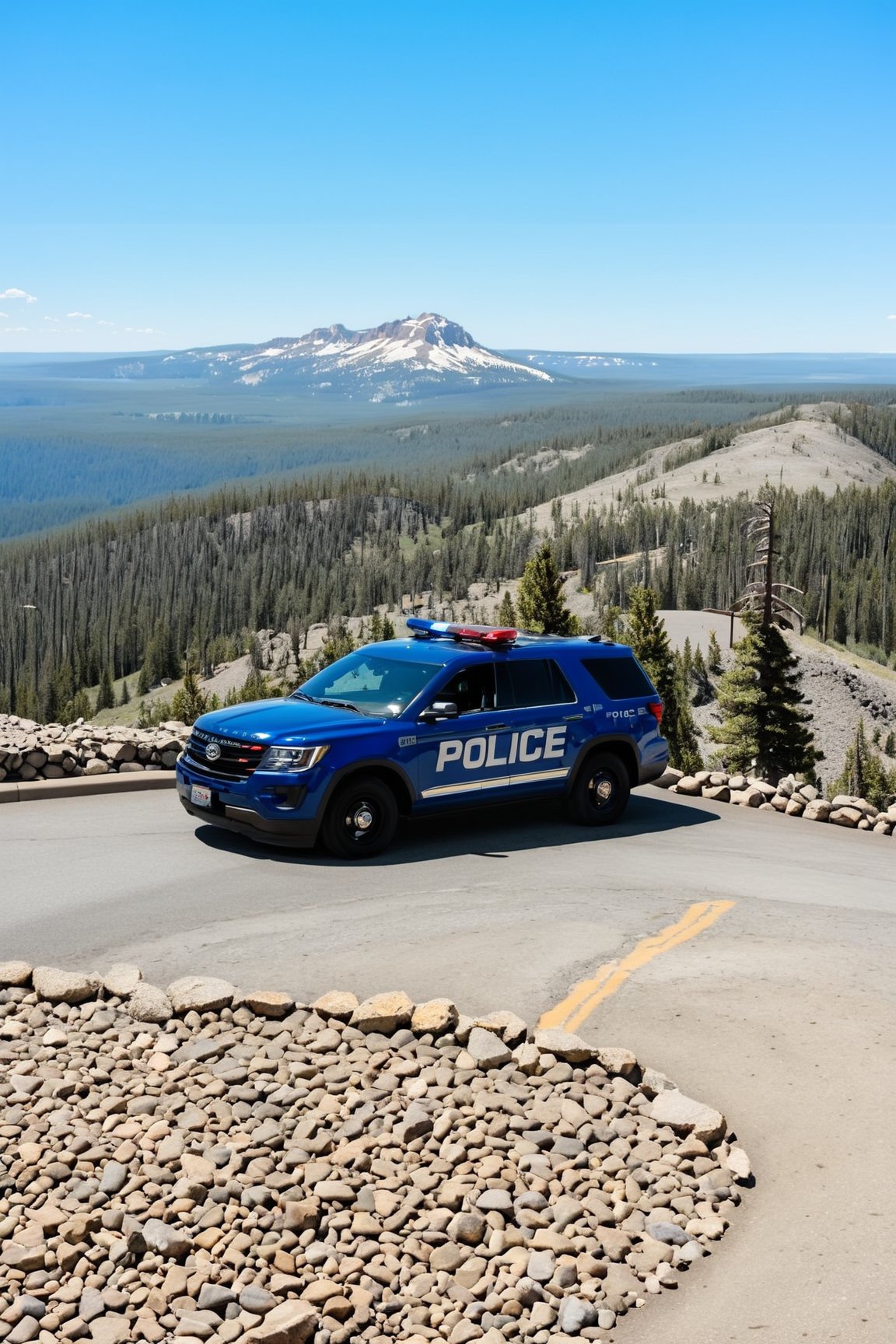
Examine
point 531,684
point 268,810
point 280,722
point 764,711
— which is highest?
point 531,684

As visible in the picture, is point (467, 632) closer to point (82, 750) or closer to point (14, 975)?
point (82, 750)

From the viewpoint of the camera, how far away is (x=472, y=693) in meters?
12.2

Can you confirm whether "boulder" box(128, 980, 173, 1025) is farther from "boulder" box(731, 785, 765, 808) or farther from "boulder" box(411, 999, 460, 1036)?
"boulder" box(731, 785, 765, 808)

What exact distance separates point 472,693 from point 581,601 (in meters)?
183

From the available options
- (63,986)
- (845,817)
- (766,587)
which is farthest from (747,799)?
(766,587)

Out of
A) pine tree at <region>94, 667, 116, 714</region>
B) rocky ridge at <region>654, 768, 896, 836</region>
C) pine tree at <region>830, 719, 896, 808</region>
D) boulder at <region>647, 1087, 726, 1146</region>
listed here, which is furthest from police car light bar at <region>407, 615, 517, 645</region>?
pine tree at <region>94, 667, 116, 714</region>

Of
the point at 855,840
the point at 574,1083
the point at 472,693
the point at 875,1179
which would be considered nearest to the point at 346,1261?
the point at 574,1083

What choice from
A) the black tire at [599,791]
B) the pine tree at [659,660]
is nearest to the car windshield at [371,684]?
the black tire at [599,791]

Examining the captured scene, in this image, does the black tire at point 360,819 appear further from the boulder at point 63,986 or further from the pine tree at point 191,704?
the pine tree at point 191,704

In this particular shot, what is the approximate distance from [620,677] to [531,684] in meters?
1.33

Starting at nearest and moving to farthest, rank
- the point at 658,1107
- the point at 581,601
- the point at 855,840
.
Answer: the point at 658,1107, the point at 855,840, the point at 581,601

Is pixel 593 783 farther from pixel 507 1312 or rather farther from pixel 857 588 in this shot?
pixel 857 588

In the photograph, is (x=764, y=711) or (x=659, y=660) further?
(x=659, y=660)

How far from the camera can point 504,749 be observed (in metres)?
12.3
